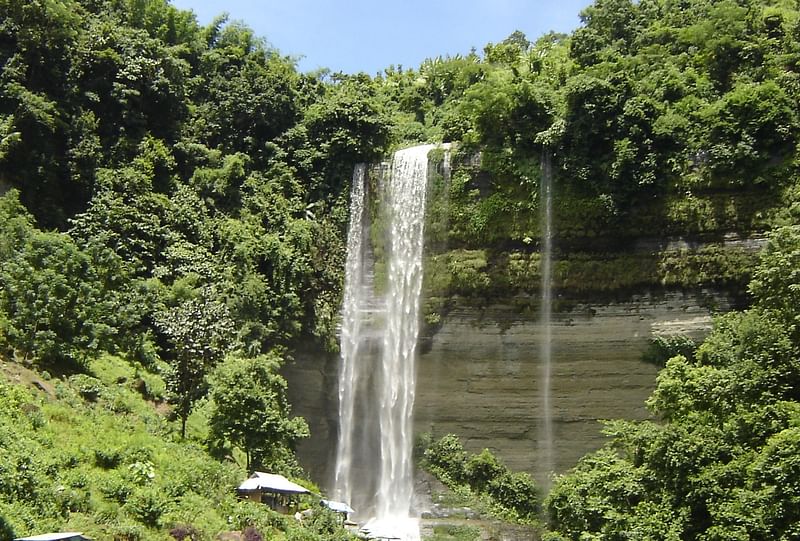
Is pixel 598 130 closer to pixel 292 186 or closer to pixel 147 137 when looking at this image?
pixel 292 186

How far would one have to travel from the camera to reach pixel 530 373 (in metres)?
24.7

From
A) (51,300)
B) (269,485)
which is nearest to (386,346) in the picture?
(269,485)

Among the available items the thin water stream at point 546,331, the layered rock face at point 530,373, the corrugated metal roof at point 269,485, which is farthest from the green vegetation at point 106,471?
the thin water stream at point 546,331

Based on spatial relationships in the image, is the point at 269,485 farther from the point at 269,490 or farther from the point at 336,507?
the point at 336,507

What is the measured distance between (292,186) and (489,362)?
963 centimetres

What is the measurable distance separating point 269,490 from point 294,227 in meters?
11.1

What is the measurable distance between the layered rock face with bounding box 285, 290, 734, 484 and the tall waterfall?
629mm

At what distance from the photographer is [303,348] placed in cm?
2750

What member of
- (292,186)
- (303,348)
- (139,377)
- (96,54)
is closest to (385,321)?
(303,348)

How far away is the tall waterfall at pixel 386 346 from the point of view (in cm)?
2586

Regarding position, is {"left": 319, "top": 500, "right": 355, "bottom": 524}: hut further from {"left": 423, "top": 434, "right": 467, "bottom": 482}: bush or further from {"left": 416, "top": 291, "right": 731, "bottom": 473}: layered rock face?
{"left": 416, "top": 291, "right": 731, "bottom": 473}: layered rock face

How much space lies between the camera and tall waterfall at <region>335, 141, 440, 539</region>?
84.8 ft

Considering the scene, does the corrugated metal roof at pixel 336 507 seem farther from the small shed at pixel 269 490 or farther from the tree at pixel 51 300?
the tree at pixel 51 300

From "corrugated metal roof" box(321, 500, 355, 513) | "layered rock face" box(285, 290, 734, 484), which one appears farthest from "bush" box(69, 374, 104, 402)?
"layered rock face" box(285, 290, 734, 484)
